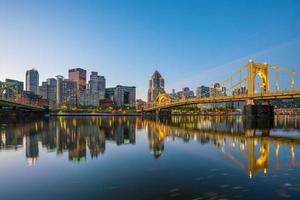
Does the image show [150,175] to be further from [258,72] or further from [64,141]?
[258,72]

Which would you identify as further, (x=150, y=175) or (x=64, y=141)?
(x=64, y=141)

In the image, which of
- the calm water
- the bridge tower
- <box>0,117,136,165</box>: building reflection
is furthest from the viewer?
the bridge tower

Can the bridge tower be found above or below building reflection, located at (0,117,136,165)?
above

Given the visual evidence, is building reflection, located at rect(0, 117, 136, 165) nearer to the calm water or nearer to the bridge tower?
the calm water

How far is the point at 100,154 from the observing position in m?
20.8

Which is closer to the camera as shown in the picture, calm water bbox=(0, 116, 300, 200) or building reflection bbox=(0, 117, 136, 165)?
calm water bbox=(0, 116, 300, 200)

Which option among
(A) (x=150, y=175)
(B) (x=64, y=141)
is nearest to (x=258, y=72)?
(B) (x=64, y=141)

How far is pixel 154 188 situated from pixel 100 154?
10401mm

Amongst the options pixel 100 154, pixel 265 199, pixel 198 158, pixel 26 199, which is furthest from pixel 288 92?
pixel 26 199

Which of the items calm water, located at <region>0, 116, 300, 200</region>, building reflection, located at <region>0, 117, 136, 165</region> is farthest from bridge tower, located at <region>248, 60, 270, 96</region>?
calm water, located at <region>0, 116, 300, 200</region>

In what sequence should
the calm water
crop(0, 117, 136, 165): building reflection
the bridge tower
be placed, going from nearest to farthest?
the calm water
crop(0, 117, 136, 165): building reflection
the bridge tower

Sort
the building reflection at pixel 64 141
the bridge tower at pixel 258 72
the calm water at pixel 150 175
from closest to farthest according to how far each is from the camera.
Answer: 1. the calm water at pixel 150 175
2. the building reflection at pixel 64 141
3. the bridge tower at pixel 258 72

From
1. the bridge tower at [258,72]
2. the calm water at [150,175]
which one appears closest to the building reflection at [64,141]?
the calm water at [150,175]

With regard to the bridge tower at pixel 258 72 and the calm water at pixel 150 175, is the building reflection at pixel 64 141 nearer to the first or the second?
the calm water at pixel 150 175
